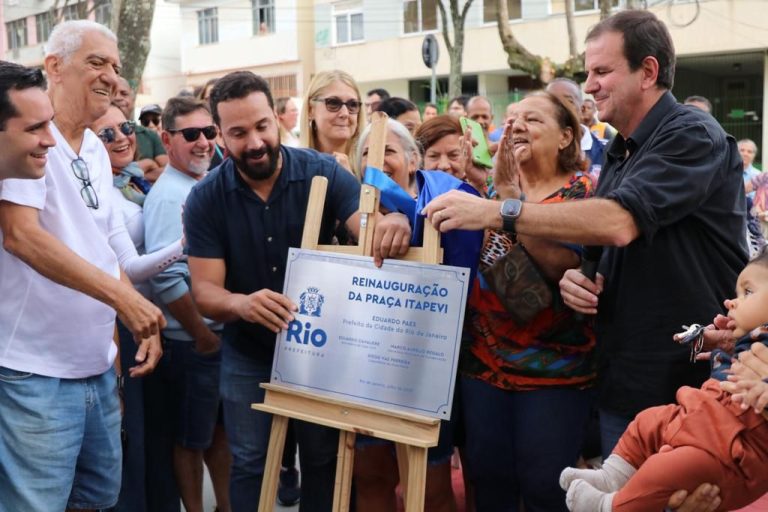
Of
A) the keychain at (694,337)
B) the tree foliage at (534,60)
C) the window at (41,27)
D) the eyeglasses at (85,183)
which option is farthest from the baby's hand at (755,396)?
the window at (41,27)

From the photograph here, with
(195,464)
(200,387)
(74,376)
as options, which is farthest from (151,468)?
(74,376)

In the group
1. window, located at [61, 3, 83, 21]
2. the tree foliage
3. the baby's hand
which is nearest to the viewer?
the baby's hand

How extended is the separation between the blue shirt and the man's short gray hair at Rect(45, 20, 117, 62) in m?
0.90

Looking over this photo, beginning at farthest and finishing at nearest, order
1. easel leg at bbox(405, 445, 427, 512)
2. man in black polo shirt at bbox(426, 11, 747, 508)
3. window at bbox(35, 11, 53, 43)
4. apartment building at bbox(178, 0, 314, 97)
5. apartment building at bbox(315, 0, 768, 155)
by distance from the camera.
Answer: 1. window at bbox(35, 11, 53, 43)
2. apartment building at bbox(178, 0, 314, 97)
3. apartment building at bbox(315, 0, 768, 155)
4. easel leg at bbox(405, 445, 427, 512)
5. man in black polo shirt at bbox(426, 11, 747, 508)

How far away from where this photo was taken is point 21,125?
2814mm

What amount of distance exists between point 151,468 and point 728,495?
2.94m

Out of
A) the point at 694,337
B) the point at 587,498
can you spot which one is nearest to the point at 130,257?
the point at 587,498

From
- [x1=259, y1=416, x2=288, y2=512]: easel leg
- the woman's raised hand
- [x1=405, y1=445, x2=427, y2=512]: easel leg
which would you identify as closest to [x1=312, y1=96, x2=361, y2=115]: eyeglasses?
the woman's raised hand

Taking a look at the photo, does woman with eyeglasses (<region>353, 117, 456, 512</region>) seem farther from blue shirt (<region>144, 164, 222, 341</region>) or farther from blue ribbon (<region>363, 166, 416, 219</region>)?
blue shirt (<region>144, 164, 222, 341</region>)

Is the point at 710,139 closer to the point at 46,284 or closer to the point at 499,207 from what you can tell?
the point at 499,207

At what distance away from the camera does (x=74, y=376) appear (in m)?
3.14

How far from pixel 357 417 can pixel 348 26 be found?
29949 mm

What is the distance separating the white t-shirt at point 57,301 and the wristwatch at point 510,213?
1571 mm

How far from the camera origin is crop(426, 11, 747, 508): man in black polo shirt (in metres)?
2.87
